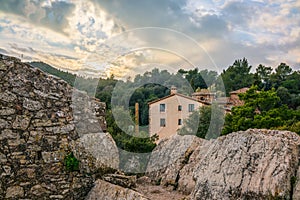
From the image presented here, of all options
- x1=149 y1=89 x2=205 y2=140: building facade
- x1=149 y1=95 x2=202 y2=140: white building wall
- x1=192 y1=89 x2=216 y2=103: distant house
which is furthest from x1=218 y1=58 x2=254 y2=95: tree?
x1=149 y1=95 x2=202 y2=140: white building wall

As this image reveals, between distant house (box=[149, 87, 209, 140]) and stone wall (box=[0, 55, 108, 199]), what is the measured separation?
331 cm

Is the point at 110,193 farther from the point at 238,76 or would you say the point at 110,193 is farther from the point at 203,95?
the point at 238,76

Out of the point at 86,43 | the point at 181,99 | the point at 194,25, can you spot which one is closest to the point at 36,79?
the point at 86,43

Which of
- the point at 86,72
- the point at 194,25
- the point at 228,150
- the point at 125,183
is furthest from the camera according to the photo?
the point at 194,25

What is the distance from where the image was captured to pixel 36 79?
4531 mm

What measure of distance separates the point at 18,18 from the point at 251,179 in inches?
229

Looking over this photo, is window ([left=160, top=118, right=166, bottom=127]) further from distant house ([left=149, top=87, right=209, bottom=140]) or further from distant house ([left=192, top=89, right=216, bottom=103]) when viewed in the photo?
distant house ([left=192, top=89, right=216, bottom=103])

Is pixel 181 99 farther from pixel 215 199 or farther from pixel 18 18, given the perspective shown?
pixel 215 199

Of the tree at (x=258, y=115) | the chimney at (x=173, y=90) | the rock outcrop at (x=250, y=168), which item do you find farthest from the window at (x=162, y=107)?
the tree at (x=258, y=115)

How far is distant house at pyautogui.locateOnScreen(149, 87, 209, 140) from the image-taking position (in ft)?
26.7

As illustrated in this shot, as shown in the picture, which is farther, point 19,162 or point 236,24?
point 236,24

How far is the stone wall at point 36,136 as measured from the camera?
4258 mm

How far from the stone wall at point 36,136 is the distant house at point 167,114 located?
10.9ft

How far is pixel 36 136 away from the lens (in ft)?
14.5
